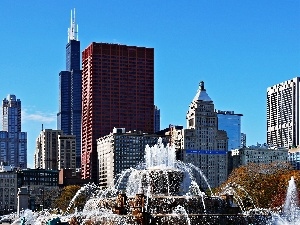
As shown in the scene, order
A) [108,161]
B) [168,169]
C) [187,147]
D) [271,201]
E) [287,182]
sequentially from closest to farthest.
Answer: [168,169]
[271,201]
[287,182]
[187,147]
[108,161]

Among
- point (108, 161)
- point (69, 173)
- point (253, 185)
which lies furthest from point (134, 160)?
point (253, 185)

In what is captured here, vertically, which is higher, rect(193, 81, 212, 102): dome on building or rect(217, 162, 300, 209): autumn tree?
rect(193, 81, 212, 102): dome on building

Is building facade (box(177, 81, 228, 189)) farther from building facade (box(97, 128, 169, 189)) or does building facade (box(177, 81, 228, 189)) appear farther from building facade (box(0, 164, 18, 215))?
building facade (box(0, 164, 18, 215))

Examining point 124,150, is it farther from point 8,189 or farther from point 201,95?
point 8,189

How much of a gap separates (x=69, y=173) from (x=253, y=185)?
124m

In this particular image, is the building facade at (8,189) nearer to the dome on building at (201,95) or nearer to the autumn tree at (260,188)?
the dome on building at (201,95)

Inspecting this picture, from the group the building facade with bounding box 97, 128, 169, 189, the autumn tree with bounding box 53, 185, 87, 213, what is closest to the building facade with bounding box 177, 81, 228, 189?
the building facade with bounding box 97, 128, 169, 189

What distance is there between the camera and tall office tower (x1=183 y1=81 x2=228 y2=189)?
183 metres

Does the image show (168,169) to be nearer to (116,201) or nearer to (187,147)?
(116,201)

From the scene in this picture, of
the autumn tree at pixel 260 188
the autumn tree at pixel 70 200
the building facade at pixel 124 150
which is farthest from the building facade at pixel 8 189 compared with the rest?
the autumn tree at pixel 260 188

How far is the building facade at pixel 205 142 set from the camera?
183 meters

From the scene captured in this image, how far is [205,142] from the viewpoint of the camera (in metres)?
184

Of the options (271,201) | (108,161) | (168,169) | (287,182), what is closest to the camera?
(168,169)

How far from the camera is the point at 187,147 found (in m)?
184
